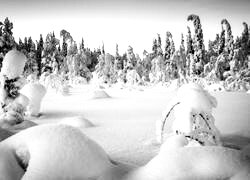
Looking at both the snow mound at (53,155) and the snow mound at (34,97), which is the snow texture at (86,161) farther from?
the snow mound at (34,97)

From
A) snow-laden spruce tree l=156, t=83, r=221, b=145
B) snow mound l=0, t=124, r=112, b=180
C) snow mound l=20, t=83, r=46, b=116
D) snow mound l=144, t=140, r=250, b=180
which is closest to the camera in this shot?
snow mound l=144, t=140, r=250, b=180

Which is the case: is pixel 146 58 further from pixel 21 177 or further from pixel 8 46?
pixel 21 177

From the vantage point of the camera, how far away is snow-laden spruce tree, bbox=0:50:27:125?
943 centimetres

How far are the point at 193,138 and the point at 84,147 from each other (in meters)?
2.86

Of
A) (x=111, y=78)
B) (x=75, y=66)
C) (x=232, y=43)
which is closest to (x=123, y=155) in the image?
(x=232, y=43)

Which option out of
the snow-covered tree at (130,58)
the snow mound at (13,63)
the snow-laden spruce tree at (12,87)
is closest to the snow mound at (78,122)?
the snow-laden spruce tree at (12,87)

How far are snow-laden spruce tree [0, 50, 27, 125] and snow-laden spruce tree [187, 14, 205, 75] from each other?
19.3m

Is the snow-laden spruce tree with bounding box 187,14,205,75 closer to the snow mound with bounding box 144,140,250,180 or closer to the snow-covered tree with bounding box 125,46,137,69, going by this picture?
the snow-covered tree with bounding box 125,46,137,69

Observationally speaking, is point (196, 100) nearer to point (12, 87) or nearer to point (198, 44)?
point (12, 87)

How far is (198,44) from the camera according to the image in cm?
2652

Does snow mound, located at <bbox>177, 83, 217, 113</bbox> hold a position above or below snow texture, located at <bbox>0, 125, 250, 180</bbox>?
above

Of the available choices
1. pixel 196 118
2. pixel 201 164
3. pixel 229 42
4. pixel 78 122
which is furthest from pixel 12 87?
pixel 229 42

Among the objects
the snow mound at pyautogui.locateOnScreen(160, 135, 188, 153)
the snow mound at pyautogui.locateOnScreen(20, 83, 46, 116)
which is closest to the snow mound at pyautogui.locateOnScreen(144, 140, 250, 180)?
the snow mound at pyautogui.locateOnScreen(160, 135, 188, 153)

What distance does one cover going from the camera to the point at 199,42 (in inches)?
1048
